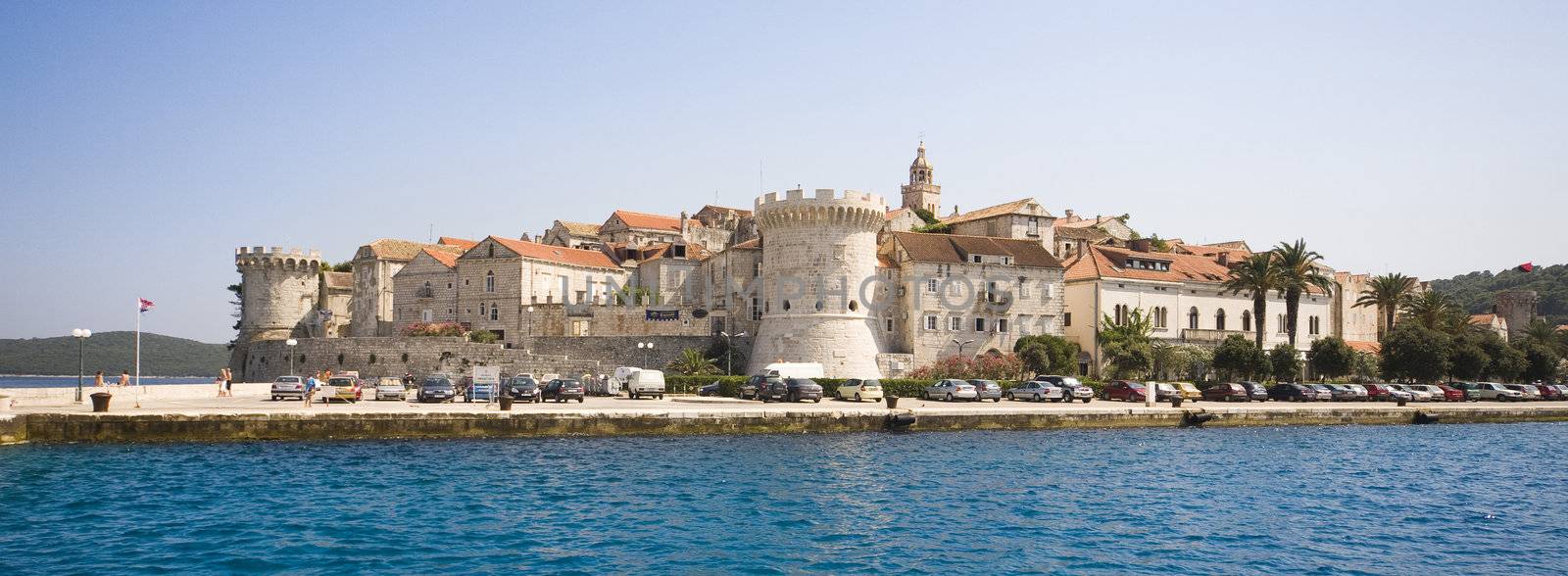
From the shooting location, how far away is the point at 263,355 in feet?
250

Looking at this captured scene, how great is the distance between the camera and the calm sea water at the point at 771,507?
73.9ft

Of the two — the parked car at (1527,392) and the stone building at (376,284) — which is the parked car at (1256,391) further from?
the stone building at (376,284)

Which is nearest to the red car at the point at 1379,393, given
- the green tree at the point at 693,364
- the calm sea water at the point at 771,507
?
the calm sea water at the point at 771,507

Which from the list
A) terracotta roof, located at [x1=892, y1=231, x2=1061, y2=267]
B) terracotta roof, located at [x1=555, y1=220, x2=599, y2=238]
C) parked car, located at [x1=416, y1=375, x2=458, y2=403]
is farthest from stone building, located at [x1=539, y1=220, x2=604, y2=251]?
parked car, located at [x1=416, y1=375, x2=458, y2=403]

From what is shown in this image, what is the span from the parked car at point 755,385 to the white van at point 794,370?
5.46 feet

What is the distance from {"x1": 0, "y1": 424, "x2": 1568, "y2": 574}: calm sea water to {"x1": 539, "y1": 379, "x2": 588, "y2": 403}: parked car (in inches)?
302

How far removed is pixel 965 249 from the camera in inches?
2709

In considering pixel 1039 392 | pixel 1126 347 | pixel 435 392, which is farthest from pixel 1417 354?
pixel 435 392

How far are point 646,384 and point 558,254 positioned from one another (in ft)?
85.7

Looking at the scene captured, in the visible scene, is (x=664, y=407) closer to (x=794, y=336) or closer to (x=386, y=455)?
(x=386, y=455)

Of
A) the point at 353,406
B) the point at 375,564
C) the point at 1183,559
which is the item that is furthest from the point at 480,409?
the point at 1183,559

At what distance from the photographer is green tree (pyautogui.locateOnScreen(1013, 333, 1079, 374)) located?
65562mm

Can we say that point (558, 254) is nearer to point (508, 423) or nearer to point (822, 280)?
point (822, 280)

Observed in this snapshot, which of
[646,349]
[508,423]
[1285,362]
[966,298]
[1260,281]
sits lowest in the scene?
[508,423]
